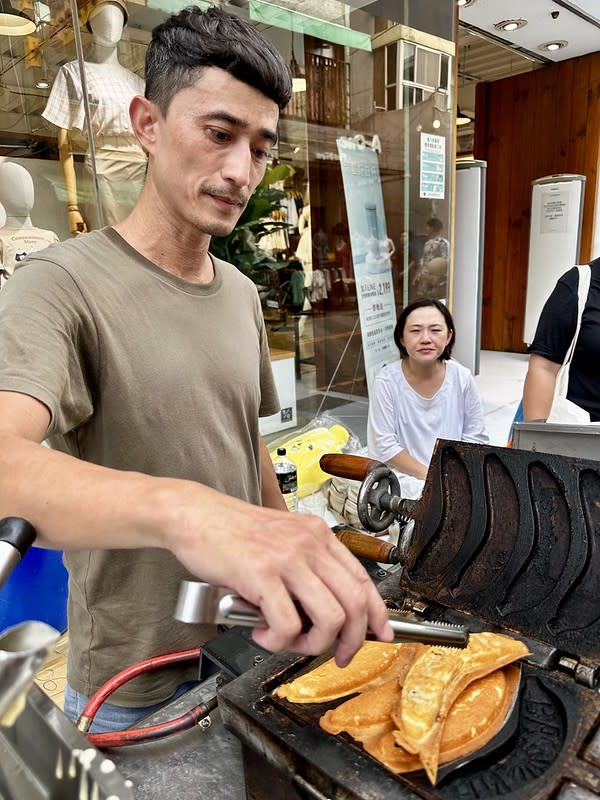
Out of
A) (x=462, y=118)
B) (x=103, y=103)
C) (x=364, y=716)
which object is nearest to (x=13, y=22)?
(x=103, y=103)

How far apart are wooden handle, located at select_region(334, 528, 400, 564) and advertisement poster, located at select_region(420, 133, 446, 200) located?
11.5ft

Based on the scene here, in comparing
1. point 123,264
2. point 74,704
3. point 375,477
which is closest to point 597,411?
point 375,477

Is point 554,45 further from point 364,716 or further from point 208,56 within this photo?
point 364,716

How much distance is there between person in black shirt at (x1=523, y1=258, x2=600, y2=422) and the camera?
65.6 inches

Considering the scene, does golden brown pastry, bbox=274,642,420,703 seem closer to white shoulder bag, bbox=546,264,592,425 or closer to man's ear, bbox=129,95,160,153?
man's ear, bbox=129,95,160,153

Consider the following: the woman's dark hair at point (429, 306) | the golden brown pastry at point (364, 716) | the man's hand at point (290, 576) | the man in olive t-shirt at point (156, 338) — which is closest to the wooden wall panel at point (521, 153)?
the woman's dark hair at point (429, 306)

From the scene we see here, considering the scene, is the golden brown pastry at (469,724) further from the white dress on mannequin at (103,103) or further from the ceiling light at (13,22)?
the ceiling light at (13,22)

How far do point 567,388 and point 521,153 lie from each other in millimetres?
5786

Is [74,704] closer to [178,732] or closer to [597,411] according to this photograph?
[178,732]

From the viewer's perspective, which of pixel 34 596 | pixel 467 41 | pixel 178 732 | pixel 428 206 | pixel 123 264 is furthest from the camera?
pixel 467 41

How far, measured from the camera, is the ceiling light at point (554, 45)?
5.20 metres

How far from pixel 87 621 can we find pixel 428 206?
3.76 meters

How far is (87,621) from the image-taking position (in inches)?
35.8

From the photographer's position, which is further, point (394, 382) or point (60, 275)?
point (394, 382)
